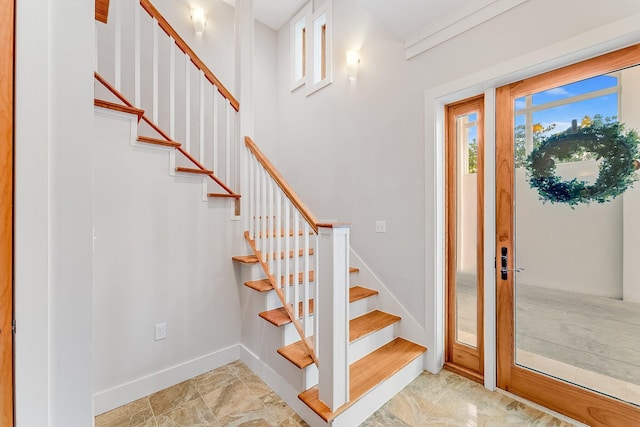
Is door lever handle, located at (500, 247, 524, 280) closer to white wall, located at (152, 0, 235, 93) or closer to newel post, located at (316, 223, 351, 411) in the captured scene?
newel post, located at (316, 223, 351, 411)

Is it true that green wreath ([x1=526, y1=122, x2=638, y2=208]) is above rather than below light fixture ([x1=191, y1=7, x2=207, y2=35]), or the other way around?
below

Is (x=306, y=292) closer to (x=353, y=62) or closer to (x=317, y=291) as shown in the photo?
(x=317, y=291)

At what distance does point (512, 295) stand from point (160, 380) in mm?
2628

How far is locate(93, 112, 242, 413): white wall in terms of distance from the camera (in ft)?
6.06

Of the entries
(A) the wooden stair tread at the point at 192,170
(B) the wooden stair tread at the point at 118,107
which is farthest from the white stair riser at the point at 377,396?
(B) the wooden stair tread at the point at 118,107

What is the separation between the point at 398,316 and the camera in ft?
8.08

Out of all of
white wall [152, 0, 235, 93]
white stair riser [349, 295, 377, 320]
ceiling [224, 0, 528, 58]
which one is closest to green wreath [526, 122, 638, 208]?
ceiling [224, 0, 528, 58]

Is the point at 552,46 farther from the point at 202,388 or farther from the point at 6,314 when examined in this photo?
the point at 202,388

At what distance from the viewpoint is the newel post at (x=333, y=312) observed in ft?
5.02

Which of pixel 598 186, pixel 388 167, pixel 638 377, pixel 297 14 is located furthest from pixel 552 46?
pixel 297 14

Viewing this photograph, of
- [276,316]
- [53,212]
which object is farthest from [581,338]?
[53,212]

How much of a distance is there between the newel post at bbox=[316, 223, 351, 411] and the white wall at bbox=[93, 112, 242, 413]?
1.15 m

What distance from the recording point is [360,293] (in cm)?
260

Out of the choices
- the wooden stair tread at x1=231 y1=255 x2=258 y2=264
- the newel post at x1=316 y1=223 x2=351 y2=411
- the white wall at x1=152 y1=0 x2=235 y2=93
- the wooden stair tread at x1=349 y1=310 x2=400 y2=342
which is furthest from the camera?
the white wall at x1=152 y1=0 x2=235 y2=93
